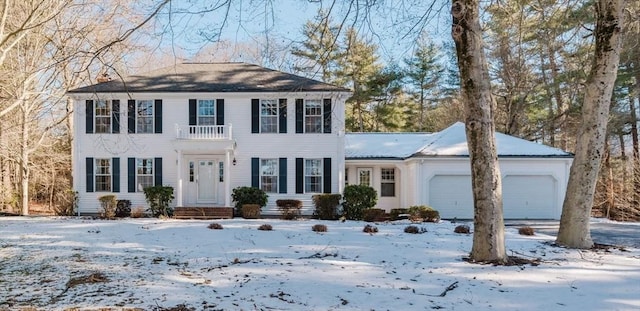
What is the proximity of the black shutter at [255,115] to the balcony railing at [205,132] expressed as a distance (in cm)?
94

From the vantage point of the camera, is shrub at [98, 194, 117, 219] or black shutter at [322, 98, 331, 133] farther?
black shutter at [322, 98, 331, 133]

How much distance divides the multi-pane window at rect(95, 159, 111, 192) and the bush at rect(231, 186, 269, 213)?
16.1ft

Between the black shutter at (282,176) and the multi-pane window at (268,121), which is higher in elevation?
the multi-pane window at (268,121)

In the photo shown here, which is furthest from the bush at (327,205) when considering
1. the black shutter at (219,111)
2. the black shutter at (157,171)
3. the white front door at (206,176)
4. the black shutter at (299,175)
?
the black shutter at (157,171)

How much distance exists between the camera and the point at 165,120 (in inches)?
682

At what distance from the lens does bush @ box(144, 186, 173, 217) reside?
53.8 ft

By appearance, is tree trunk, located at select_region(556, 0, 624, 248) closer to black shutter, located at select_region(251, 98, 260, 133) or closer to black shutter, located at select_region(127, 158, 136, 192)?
black shutter, located at select_region(251, 98, 260, 133)

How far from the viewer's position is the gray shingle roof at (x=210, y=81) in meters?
17.0

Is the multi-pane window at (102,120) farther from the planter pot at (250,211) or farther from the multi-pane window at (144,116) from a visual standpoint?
the planter pot at (250,211)

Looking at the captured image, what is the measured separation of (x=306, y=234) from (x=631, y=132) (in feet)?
65.4

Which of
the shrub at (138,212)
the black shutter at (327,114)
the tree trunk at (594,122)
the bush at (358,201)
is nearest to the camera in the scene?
the tree trunk at (594,122)

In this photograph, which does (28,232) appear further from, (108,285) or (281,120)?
(281,120)

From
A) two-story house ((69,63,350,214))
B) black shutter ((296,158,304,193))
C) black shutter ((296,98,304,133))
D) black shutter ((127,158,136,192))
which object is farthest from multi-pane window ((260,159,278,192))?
black shutter ((127,158,136,192))

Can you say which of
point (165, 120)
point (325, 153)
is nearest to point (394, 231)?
point (325, 153)
